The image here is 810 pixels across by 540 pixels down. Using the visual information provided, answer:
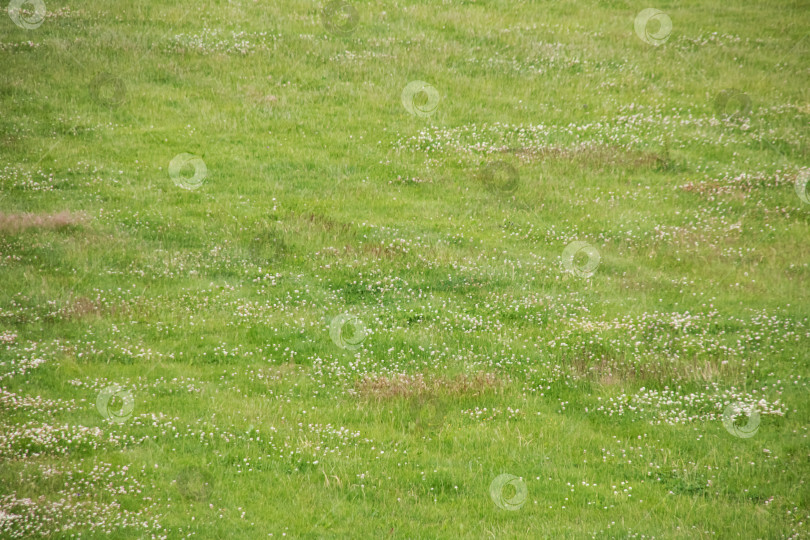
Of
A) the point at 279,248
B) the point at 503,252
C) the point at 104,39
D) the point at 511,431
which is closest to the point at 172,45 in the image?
the point at 104,39

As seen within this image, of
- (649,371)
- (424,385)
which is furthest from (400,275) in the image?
(649,371)

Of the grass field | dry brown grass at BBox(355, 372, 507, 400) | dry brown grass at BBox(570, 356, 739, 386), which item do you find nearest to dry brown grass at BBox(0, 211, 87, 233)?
the grass field

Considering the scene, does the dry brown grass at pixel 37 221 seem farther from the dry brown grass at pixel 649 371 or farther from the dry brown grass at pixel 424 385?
the dry brown grass at pixel 649 371

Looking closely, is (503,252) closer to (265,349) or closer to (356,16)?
(265,349)

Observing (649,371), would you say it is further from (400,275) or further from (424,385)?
(400,275)

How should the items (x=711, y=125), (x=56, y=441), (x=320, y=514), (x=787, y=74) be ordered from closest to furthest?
(x=320, y=514) < (x=56, y=441) < (x=711, y=125) < (x=787, y=74)

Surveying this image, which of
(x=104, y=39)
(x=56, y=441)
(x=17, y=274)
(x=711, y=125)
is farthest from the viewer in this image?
(x=104, y=39)

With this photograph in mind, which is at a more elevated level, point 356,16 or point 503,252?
point 356,16

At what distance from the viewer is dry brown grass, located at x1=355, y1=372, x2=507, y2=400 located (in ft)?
39.0

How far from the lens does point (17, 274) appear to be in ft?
50.8

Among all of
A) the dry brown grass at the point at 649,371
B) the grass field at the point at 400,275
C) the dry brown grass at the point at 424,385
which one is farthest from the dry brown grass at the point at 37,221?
the dry brown grass at the point at 649,371

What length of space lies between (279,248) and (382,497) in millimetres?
9597

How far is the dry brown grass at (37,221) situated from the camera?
17.5m

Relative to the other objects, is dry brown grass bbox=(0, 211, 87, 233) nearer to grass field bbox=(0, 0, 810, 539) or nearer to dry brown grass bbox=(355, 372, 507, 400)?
grass field bbox=(0, 0, 810, 539)
